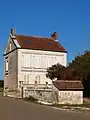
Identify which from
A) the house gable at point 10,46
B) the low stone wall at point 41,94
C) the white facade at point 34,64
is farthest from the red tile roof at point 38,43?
the low stone wall at point 41,94

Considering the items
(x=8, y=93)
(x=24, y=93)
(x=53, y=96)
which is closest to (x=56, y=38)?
(x=8, y=93)

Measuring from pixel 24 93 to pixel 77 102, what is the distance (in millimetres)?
15353

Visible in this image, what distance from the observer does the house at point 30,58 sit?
74.8 m

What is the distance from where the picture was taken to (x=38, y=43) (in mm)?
79000

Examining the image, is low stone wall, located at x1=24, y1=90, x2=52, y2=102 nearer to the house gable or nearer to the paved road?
the paved road

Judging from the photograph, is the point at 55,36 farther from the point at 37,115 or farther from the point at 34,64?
the point at 37,115

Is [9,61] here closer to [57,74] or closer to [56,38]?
[56,38]

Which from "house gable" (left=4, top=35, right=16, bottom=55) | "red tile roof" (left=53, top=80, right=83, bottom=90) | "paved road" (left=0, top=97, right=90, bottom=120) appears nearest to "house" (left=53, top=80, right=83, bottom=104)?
"red tile roof" (left=53, top=80, right=83, bottom=90)

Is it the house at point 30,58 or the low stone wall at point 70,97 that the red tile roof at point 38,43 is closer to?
the house at point 30,58

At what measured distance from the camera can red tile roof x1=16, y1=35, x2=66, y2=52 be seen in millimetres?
76700

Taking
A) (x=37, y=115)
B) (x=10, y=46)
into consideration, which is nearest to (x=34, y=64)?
(x=10, y=46)

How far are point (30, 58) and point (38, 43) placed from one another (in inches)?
193

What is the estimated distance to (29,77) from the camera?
249 ft

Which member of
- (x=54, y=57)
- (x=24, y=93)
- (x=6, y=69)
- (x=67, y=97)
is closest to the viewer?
(x=67, y=97)
